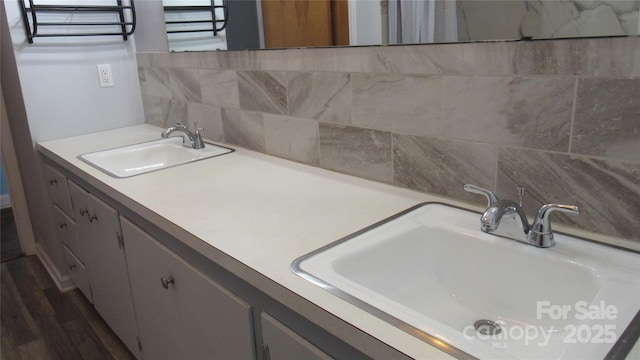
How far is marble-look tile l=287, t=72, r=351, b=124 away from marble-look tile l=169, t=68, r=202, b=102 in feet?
2.28

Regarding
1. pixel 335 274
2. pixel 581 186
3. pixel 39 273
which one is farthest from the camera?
pixel 39 273

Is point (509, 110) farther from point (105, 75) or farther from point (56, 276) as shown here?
point (56, 276)

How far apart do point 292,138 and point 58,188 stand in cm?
128

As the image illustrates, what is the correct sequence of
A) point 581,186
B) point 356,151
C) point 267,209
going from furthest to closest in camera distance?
point 356,151
point 267,209
point 581,186

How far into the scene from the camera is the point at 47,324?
2.28m

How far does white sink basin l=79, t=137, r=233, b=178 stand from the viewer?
196cm

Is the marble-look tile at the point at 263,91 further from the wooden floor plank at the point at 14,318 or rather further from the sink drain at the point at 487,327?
the wooden floor plank at the point at 14,318

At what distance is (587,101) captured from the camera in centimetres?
96

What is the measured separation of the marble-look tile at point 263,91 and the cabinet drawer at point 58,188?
0.94 m

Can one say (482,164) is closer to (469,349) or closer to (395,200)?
(395,200)

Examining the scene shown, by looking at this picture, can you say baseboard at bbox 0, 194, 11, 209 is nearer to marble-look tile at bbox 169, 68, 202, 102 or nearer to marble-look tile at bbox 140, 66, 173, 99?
marble-look tile at bbox 140, 66, 173, 99

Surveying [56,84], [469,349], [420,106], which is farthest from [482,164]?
[56,84]

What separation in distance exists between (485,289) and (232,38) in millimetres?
1438

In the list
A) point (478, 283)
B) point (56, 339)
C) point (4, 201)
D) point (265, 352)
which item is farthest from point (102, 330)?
point (4, 201)
